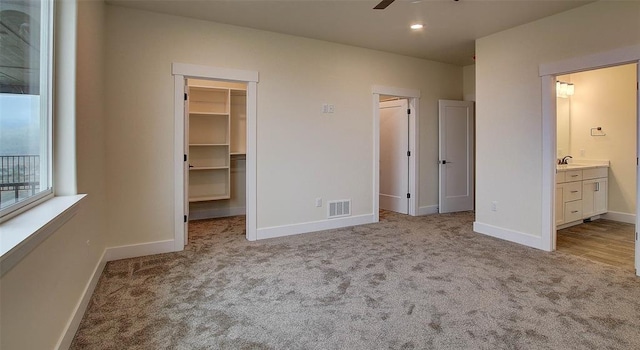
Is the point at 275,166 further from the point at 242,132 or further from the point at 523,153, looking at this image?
the point at 523,153

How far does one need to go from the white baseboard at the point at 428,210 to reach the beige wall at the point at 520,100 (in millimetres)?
1198

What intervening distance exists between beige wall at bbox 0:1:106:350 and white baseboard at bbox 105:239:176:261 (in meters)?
0.27

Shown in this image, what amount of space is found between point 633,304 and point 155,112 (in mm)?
4492

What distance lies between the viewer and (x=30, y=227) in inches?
55.9

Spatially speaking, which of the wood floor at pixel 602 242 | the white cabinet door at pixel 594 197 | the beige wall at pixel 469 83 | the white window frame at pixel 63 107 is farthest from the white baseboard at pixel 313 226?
the white cabinet door at pixel 594 197

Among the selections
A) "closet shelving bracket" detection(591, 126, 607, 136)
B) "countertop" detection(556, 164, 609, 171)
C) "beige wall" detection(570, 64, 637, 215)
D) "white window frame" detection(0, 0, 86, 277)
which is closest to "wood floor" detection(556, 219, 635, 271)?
"beige wall" detection(570, 64, 637, 215)

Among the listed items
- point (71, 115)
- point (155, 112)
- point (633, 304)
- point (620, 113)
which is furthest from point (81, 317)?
point (620, 113)

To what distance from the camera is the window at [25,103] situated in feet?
5.11

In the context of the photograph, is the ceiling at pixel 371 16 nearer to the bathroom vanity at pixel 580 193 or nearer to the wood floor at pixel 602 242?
the bathroom vanity at pixel 580 193

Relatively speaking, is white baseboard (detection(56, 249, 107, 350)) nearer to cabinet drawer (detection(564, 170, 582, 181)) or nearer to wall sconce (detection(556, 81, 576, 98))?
cabinet drawer (detection(564, 170, 582, 181))

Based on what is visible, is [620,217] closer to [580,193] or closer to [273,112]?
[580,193]

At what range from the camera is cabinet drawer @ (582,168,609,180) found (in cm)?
481

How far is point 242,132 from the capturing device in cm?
577

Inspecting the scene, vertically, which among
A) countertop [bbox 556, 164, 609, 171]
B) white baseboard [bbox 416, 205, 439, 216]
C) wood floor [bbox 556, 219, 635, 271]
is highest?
countertop [bbox 556, 164, 609, 171]
